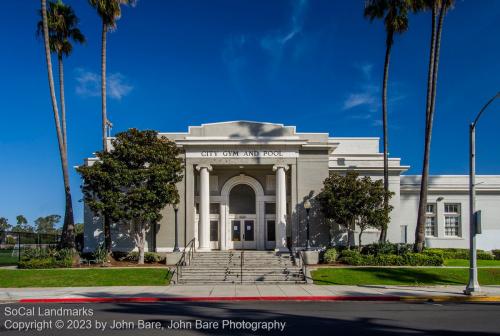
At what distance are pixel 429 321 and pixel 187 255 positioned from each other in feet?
58.7

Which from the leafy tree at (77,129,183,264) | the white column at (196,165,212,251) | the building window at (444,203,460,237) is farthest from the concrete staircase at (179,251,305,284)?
the building window at (444,203,460,237)

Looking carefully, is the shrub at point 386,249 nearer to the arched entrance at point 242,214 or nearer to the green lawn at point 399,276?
the green lawn at point 399,276

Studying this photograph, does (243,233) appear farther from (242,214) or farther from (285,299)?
(285,299)

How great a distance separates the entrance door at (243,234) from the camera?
33.3m

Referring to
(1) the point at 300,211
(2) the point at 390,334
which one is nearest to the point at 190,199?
(1) the point at 300,211

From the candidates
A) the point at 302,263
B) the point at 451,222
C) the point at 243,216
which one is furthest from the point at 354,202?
the point at 451,222

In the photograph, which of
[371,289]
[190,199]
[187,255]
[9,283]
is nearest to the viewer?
[371,289]

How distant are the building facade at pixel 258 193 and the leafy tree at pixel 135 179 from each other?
7.33ft

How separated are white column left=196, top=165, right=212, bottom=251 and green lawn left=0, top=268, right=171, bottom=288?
201 inches

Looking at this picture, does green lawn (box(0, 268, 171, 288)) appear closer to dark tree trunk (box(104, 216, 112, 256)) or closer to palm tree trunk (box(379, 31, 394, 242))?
dark tree trunk (box(104, 216, 112, 256))

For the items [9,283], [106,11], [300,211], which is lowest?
Result: [9,283]

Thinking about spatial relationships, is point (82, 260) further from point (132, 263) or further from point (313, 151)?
point (313, 151)

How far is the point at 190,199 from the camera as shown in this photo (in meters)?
31.3

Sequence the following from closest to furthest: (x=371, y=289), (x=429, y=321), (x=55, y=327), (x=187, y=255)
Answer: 1. (x=55, y=327)
2. (x=429, y=321)
3. (x=371, y=289)
4. (x=187, y=255)
